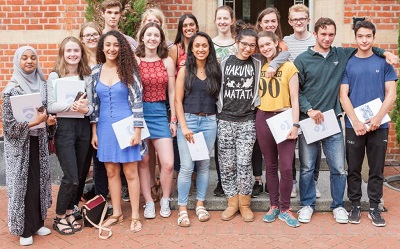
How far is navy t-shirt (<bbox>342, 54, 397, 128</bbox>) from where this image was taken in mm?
5109

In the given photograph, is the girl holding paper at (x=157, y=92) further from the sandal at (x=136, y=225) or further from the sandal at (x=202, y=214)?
the sandal at (x=202, y=214)

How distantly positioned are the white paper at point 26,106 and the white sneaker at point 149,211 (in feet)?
5.50

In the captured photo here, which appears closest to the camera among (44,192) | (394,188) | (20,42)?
(44,192)

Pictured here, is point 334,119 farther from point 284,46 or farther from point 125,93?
point 125,93

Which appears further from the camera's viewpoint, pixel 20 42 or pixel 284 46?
pixel 20 42

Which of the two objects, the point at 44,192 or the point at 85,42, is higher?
the point at 85,42

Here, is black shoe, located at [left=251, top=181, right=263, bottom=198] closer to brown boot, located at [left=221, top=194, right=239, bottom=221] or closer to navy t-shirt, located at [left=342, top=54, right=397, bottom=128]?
brown boot, located at [left=221, top=194, right=239, bottom=221]

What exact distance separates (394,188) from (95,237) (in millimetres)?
4130

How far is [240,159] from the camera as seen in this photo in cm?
531

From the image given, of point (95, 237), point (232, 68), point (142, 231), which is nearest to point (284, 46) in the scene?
point (232, 68)

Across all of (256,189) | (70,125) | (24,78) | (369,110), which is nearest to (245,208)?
(256,189)

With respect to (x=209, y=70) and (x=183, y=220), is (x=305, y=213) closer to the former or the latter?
(x=183, y=220)

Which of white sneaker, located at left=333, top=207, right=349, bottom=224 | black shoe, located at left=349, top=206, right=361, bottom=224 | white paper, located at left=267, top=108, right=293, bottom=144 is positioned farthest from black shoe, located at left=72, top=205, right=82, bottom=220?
black shoe, located at left=349, top=206, right=361, bottom=224

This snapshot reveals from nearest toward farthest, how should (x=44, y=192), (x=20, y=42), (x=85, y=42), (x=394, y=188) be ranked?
1. (x=44, y=192)
2. (x=85, y=42)
3. (x=394, y=188)
4. (x=20, y=42)
